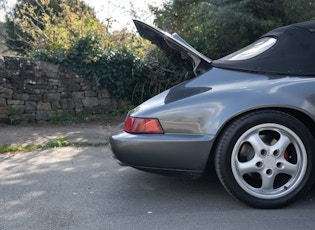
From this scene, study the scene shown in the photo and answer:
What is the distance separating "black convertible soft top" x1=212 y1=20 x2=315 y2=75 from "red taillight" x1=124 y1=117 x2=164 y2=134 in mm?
882

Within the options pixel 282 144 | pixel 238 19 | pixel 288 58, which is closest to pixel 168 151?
pixel 282 144

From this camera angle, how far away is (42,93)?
7.67 metres

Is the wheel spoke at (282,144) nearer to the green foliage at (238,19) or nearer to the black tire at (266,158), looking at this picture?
the black tire at (266,158)

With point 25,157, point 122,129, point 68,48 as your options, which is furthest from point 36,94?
point 122,129

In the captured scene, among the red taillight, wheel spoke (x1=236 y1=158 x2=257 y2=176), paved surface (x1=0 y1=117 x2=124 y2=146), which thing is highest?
the red taillight

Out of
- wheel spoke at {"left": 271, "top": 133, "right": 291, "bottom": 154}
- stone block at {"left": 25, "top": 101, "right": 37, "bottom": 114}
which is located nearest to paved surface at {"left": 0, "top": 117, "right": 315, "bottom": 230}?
wheel spoke at {"left": 271, "top": 133, "right": 291, "bottom": 154}

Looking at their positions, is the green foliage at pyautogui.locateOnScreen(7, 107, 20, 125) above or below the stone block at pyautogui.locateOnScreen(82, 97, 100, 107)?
below

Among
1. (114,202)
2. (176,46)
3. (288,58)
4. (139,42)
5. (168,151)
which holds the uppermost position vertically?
(139,42)

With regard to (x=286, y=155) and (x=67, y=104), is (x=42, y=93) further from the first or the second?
(x=286, y=155)

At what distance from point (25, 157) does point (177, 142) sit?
2845 mm

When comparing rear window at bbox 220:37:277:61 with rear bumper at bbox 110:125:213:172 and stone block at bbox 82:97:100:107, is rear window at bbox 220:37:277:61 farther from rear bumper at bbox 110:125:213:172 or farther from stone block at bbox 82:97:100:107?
stone block at bbox 82:97:100:107

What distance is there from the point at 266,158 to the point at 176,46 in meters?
1.39

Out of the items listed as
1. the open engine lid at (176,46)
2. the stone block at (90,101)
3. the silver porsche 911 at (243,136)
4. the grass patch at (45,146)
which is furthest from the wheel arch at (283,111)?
the stone block at (90,101)

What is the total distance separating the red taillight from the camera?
3.15m
